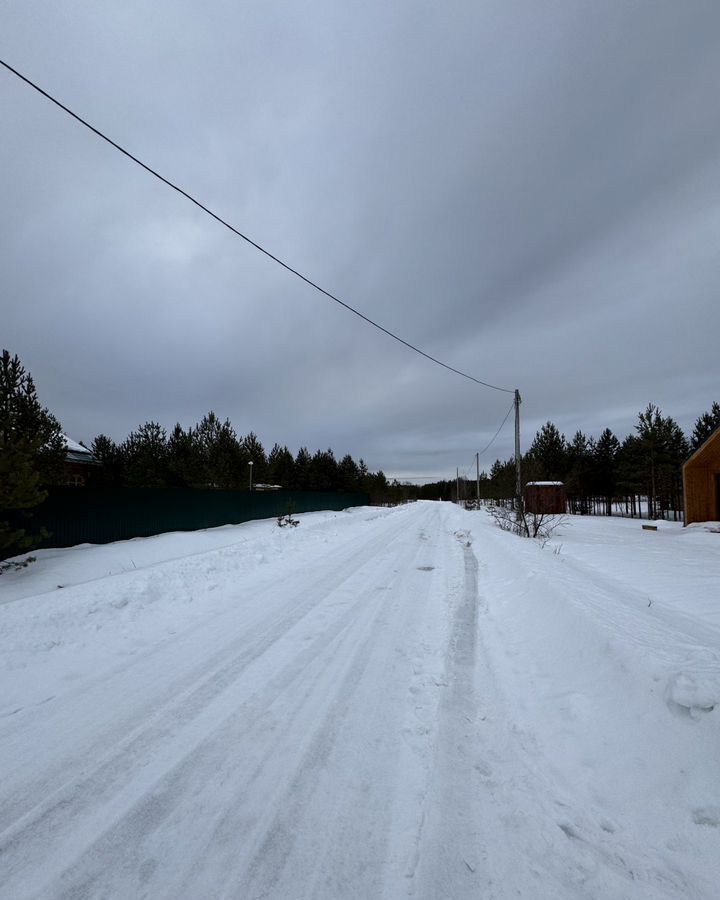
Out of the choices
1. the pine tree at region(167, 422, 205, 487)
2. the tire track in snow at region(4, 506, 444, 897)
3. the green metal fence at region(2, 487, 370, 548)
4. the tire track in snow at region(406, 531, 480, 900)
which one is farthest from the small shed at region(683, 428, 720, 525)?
the pine tree at region(167, 422, 205, 487)

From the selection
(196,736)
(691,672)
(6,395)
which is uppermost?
(6,395)

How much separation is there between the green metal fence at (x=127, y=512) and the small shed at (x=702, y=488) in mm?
21991

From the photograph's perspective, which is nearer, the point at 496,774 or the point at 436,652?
the point at 496,774

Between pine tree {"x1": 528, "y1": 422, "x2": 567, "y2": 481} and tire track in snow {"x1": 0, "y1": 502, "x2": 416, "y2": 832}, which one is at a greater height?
pine tree {"x1": 528, "y1": 422, "x2": 567, "y2": 481}

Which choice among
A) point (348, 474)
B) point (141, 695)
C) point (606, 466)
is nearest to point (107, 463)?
point (348, 474)

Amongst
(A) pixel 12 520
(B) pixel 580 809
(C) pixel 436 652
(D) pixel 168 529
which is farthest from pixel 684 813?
(D) pixel 168 529

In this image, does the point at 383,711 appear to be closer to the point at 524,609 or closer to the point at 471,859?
the point at 471,859

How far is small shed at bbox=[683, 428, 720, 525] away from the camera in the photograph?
61.2ft

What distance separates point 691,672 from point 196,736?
374cm

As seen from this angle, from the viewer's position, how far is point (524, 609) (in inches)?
227

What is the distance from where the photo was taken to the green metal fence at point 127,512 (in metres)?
11.6

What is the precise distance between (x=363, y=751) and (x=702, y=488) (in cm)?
2308

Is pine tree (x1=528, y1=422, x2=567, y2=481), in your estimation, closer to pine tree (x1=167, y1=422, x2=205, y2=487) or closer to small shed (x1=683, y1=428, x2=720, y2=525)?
small shed (x1=683, y1=428, x2=720, y2=525)

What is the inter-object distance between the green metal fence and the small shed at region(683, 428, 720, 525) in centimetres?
2199
